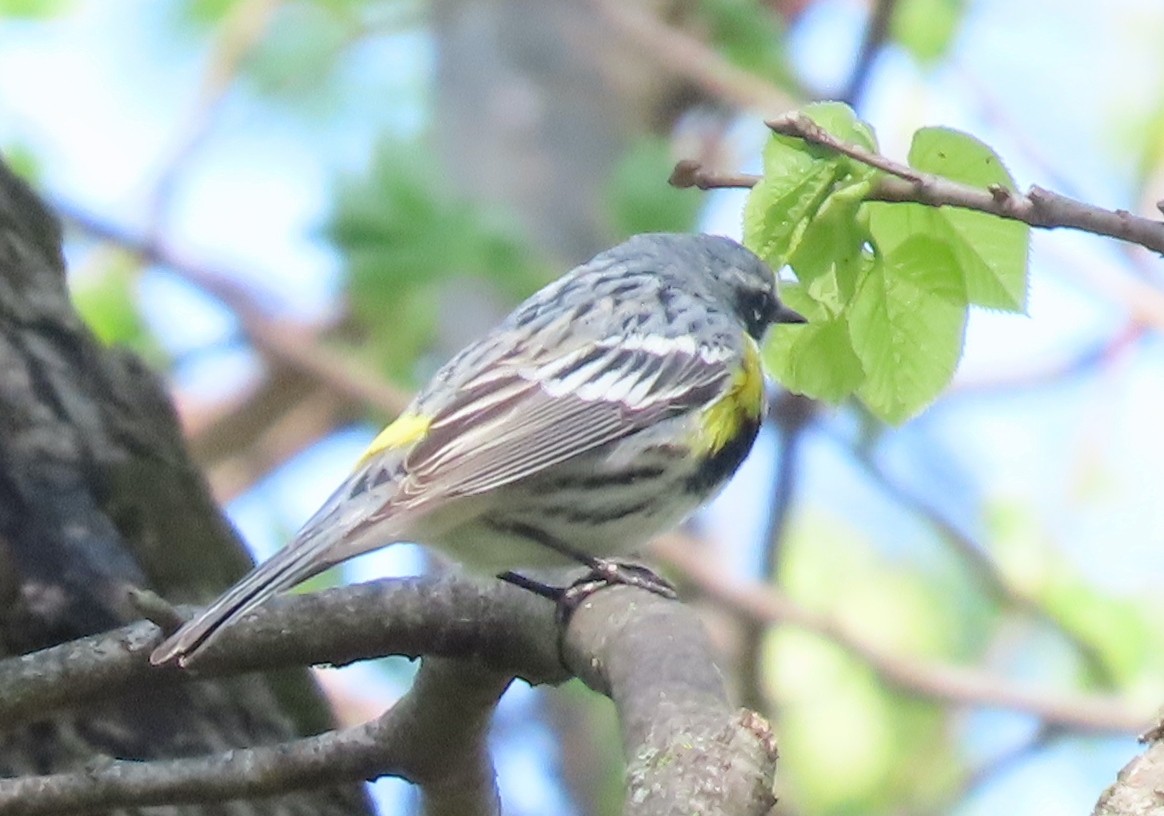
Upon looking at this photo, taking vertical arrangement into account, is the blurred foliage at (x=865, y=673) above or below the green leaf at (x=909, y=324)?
below

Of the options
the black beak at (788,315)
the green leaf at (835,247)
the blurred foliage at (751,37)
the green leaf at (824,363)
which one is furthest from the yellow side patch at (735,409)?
the blurred foliage at (751,37)

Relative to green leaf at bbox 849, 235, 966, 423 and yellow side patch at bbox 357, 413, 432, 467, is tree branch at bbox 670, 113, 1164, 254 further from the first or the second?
yellow side patch at bbox 357, 413, 432, 467

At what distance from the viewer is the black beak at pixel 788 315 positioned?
2457 millimetres

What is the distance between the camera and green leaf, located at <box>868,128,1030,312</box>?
2020 mm

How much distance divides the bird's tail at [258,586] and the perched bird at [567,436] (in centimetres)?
1

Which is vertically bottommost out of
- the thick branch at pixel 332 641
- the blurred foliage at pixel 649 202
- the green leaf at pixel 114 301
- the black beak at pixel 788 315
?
the green leaf at pixel 114 301

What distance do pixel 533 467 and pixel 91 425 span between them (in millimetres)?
855

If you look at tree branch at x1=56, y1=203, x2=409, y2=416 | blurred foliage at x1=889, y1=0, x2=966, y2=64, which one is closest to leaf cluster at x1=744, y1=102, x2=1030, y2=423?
tree branch at x1=56, y1=203, x2=409, y2=416

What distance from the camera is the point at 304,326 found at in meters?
6.12

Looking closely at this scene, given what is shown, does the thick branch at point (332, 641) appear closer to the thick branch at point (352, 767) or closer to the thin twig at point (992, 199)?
the thick branch at point (352, 767)

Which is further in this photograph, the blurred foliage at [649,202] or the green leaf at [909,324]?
the blurred foliage at [649,202]

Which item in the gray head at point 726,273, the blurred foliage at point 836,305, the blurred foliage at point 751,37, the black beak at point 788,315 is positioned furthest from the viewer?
the blurred foliage at point 751,37

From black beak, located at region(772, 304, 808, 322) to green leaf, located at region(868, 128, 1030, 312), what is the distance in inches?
8.7

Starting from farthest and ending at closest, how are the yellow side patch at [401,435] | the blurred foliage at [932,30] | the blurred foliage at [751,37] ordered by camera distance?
1. the blurred foliage at [932,30]
2. the blurred foliage at [751,37]
3. the yellow side patch at [401,435]
